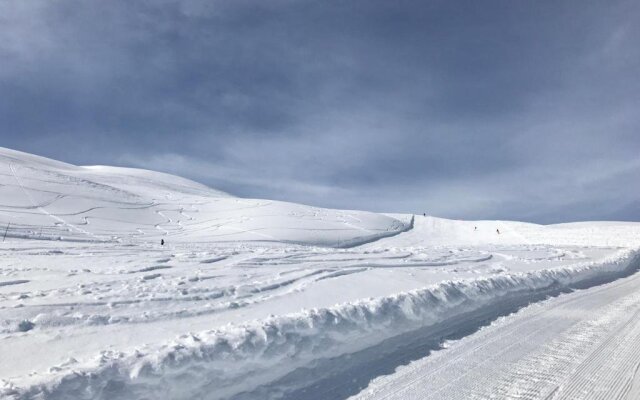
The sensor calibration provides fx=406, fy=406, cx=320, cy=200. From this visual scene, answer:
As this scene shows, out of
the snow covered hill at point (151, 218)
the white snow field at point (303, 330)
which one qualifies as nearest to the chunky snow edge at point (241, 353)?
the white snow field at point (303, 330)

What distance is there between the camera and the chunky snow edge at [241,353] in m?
3.49

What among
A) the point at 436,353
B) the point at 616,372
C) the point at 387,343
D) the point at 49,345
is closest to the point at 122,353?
the point at 49,345

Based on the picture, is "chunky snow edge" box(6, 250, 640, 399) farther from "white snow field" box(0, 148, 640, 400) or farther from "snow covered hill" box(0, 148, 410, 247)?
"snow covered hill" box(0, 148, 410, 247)

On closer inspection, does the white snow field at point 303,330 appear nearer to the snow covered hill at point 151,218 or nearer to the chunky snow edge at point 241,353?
the chunky snow edge at point 241,353

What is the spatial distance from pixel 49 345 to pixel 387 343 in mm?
4253

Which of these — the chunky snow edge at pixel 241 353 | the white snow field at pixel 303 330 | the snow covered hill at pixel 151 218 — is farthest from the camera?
the snow covered hill at pixel 151 218

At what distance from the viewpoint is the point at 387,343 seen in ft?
18.6

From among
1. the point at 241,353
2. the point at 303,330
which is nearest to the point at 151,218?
the point at 303,330

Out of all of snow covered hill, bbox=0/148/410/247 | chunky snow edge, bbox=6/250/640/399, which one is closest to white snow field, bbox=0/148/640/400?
chunky snow edge, bbox=6/250/640/399

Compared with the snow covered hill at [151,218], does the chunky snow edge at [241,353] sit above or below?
below

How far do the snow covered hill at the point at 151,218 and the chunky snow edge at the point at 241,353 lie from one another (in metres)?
22.0

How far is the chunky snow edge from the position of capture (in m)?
3.49

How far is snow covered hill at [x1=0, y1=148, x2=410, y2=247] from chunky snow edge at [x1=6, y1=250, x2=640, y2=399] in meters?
22.0

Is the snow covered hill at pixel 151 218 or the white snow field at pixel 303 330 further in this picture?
the snow covered hill at pixel 151 218
